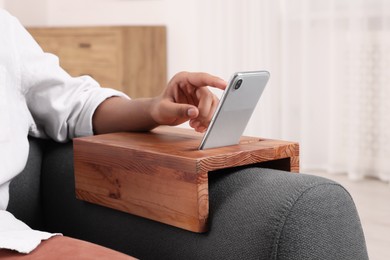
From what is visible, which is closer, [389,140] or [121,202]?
[121,202]

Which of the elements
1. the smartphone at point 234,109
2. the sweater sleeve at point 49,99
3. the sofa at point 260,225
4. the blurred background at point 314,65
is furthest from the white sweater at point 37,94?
the blurred background at point 314,65

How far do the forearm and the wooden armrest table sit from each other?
0.04 metres

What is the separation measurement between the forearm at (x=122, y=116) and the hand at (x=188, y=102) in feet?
0.11

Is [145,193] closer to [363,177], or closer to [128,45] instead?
[363,177]

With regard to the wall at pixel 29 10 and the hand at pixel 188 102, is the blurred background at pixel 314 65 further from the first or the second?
the hand at pixel 188 102

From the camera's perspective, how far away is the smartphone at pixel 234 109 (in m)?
1.04

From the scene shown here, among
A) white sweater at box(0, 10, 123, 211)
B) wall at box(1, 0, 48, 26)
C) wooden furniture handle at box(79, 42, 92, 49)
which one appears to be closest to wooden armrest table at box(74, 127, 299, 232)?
white sweater at box(0, 10, 123, 211)

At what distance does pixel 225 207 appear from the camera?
1005 mm

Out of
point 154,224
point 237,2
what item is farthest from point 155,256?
point 237,2

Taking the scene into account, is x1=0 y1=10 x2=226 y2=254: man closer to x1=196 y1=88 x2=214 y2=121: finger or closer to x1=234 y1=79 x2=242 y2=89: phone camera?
x1=196 y1=88 x2=214 y2=121: finger

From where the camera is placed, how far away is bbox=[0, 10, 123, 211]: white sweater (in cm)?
136

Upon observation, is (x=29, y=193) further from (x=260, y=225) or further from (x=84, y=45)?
(x=84, y=45)

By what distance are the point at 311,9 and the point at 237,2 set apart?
0.51 m

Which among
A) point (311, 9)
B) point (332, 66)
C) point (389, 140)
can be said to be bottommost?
point (389, 140)
